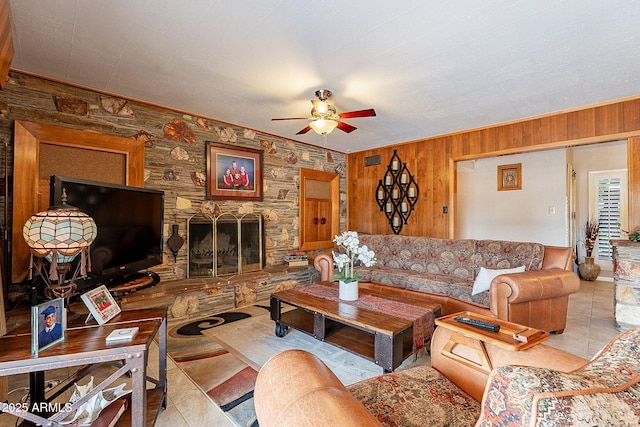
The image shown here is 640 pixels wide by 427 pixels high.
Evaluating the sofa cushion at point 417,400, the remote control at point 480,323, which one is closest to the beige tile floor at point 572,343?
the sofa cushion at point 417,400

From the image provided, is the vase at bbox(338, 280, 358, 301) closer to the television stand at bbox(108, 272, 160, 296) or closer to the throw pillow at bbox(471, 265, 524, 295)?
the throw pillow at bbox(471, 265, 524, 295)

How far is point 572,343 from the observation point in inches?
104

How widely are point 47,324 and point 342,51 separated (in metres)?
2.40

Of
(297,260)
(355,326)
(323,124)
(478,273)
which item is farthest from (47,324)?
(478,273)

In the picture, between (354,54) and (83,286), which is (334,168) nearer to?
(354,54)

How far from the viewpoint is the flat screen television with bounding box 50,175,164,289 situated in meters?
1.94

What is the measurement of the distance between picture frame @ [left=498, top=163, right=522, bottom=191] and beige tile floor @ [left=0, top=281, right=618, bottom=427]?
77.3 inches

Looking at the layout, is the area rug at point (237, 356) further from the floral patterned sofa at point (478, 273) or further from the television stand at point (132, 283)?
the floral patterned sofa at point (478, 273)

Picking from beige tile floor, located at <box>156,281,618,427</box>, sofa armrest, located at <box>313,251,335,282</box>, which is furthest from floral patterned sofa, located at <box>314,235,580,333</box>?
beige tile floor, located at <box>156,281,618,427</box>

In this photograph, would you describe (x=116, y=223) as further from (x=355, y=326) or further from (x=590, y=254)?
(x=590, y=254)

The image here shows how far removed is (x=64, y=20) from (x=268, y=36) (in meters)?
1.32

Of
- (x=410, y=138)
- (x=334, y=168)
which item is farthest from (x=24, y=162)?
(x=410, y=138)

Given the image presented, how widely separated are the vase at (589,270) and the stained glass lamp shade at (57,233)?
273 inches

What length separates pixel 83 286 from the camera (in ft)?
6.23
